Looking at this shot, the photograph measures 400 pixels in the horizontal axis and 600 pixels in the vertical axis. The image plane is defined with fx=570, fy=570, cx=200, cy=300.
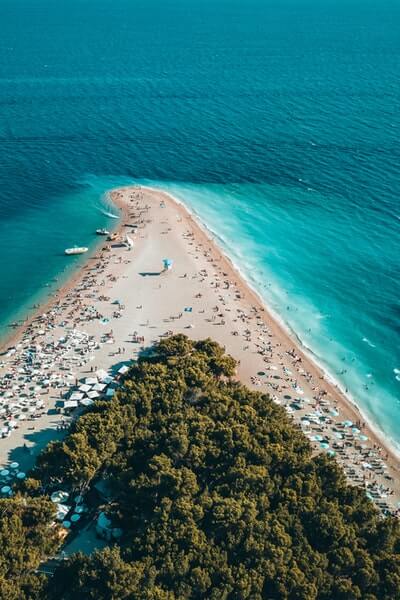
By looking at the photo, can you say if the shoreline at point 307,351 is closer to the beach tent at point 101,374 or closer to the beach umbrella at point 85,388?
the beach tent at point 101,374

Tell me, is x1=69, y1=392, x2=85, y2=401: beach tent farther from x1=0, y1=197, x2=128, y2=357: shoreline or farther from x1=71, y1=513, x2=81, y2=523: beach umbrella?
x1=71, y1=513, x2=81, y2=523: beach umbrella

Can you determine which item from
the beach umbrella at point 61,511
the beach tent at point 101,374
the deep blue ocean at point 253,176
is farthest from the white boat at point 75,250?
the beach umbrella at point 61,511

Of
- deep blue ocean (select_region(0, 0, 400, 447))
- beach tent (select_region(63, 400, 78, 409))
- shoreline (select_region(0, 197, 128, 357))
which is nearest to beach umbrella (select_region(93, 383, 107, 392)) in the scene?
beach tent (select_region(63, 400, 78, 409))

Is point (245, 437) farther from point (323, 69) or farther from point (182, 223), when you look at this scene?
point (323, 69)

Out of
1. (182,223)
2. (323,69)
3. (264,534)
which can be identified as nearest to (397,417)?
(264,534)

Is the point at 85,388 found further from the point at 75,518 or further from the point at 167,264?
the point at 167,264
